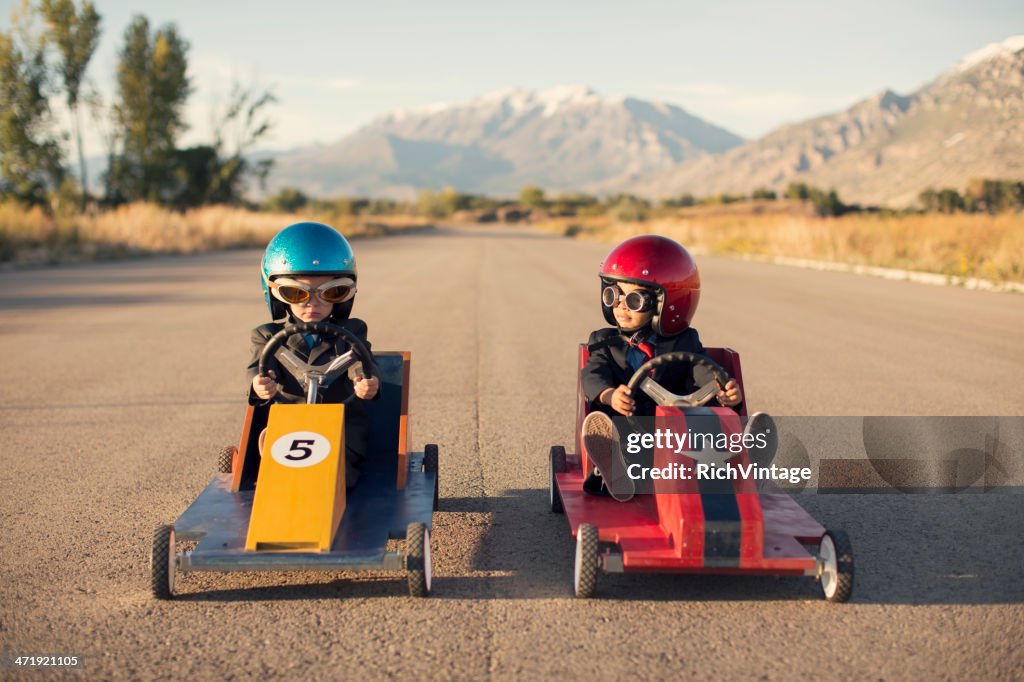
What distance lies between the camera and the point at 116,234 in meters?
28.6

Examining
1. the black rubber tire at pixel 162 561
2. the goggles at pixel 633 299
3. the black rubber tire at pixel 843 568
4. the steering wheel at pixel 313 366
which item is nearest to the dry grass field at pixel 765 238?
the goggles at pixel 633 299

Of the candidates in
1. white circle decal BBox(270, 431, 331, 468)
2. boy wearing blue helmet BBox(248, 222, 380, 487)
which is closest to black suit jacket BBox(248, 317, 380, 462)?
boy wearing blue helmet BBox(248, 222, 380, 487)

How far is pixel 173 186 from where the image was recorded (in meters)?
43.3

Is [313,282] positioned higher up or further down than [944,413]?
higher up

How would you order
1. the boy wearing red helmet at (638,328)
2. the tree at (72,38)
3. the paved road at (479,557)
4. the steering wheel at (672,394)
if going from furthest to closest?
the tree at (72,38) → the boy wearing red helmet at (638,328) → the steering wheel at (672,394) → the paved road at (479,557)

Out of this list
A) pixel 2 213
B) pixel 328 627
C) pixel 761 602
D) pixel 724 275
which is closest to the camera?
pixel 328 627

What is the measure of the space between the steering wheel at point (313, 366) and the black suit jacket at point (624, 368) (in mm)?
1082

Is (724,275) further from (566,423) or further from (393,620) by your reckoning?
(393,620)

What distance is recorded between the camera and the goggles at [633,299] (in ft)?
15.4

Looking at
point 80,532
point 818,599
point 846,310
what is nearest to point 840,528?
point 818,599

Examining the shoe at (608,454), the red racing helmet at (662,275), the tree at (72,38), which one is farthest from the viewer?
the tree at (72,38)

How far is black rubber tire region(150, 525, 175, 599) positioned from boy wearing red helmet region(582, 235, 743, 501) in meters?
1.93

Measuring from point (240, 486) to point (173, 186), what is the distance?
4212cm

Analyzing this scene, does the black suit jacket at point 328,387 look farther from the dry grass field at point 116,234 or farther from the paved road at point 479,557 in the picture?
the dry grass field at point 116,234
